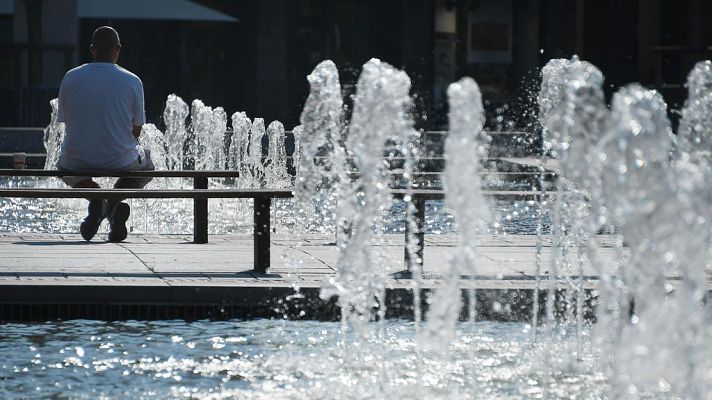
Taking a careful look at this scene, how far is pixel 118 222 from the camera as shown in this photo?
9664 millimetres

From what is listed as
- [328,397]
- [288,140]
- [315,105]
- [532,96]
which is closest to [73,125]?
[315,105]

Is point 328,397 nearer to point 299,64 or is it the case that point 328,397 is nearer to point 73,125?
point 73,125

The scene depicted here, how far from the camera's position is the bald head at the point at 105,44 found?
9.63 metres

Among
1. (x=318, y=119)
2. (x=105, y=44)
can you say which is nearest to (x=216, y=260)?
(x=318, y=119)

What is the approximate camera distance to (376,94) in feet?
21.2

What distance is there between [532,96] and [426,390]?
2472 centimetres

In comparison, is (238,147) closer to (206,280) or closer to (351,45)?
(351,45)

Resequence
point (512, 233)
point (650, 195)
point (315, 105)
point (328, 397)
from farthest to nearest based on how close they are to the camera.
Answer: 1. point (512, 233)
2. point (315, 105)
3. point (328, 397)
4. point (650, 195)

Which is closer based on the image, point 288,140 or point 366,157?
point 366,157

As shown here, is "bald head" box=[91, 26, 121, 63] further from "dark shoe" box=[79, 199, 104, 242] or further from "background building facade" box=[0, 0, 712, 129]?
"background building facade" box=[0, 0, 712, 129]

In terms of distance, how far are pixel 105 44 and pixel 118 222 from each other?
3.79 ft

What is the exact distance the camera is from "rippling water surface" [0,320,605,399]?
571 cm

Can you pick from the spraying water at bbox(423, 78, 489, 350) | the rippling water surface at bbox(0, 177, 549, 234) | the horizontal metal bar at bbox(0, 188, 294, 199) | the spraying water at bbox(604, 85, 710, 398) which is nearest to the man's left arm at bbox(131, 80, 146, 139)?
the horizontal metal bar at bbox(0, 188, 294, 199)

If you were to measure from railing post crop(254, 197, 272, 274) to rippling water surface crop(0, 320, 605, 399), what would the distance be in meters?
0.87
